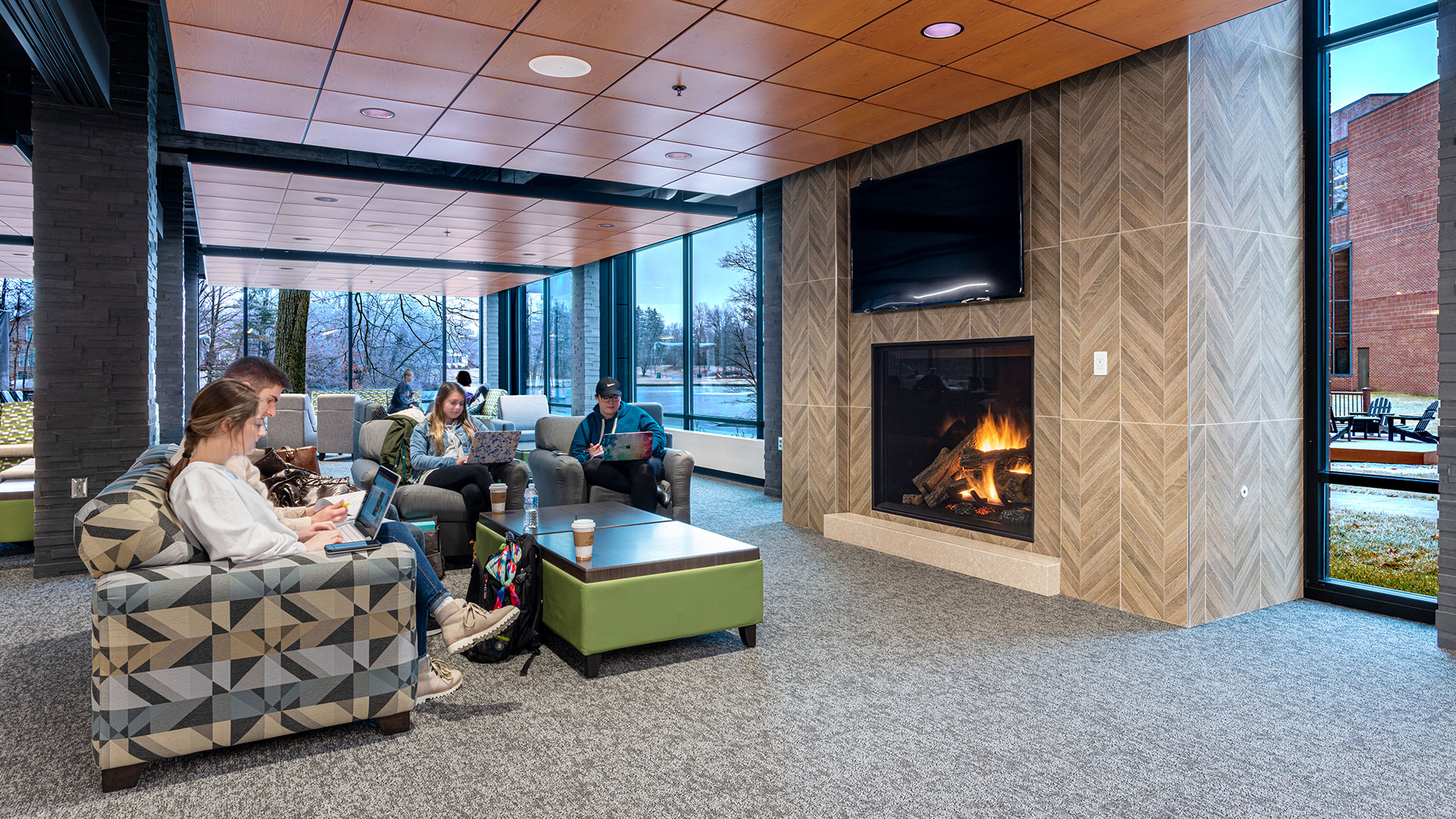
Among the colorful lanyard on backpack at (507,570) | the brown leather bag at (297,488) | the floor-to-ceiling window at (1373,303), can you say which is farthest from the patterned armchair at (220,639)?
the floor-to-ceiling window at (1373,303)

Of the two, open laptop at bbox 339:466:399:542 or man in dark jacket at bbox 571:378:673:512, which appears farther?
man in dark jacket at bbox 571:378:673:512

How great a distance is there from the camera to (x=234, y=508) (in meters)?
2.72

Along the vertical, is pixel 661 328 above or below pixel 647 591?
above

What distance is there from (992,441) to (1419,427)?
2.12 m

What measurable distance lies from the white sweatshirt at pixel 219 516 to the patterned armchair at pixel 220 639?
4cm

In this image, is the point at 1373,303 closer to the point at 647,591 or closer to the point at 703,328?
the point at 647,591

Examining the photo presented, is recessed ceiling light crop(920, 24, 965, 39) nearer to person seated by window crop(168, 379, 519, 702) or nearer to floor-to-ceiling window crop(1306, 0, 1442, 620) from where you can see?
floor-to-ceiling window crop(1306, 0, 1442, 620)

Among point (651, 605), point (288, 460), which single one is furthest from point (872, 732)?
point (288, 460)

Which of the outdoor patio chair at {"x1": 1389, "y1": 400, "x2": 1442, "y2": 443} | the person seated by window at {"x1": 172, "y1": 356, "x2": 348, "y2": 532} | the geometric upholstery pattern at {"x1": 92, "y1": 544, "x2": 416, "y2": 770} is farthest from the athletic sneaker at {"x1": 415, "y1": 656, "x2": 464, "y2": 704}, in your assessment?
the outdoor patio chair at {"x1": 1389, "y1": 400, "x2": 1442, "y2": 443}

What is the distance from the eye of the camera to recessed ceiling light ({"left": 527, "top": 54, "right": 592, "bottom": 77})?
4.21m

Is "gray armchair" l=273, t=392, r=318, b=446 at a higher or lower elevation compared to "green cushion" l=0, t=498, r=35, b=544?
higher

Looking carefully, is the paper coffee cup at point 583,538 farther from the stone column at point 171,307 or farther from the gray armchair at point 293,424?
the gray armchair at point 293,424

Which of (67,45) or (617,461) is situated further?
(617,461)

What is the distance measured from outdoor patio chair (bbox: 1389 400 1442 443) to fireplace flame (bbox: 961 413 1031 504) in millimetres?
1791
